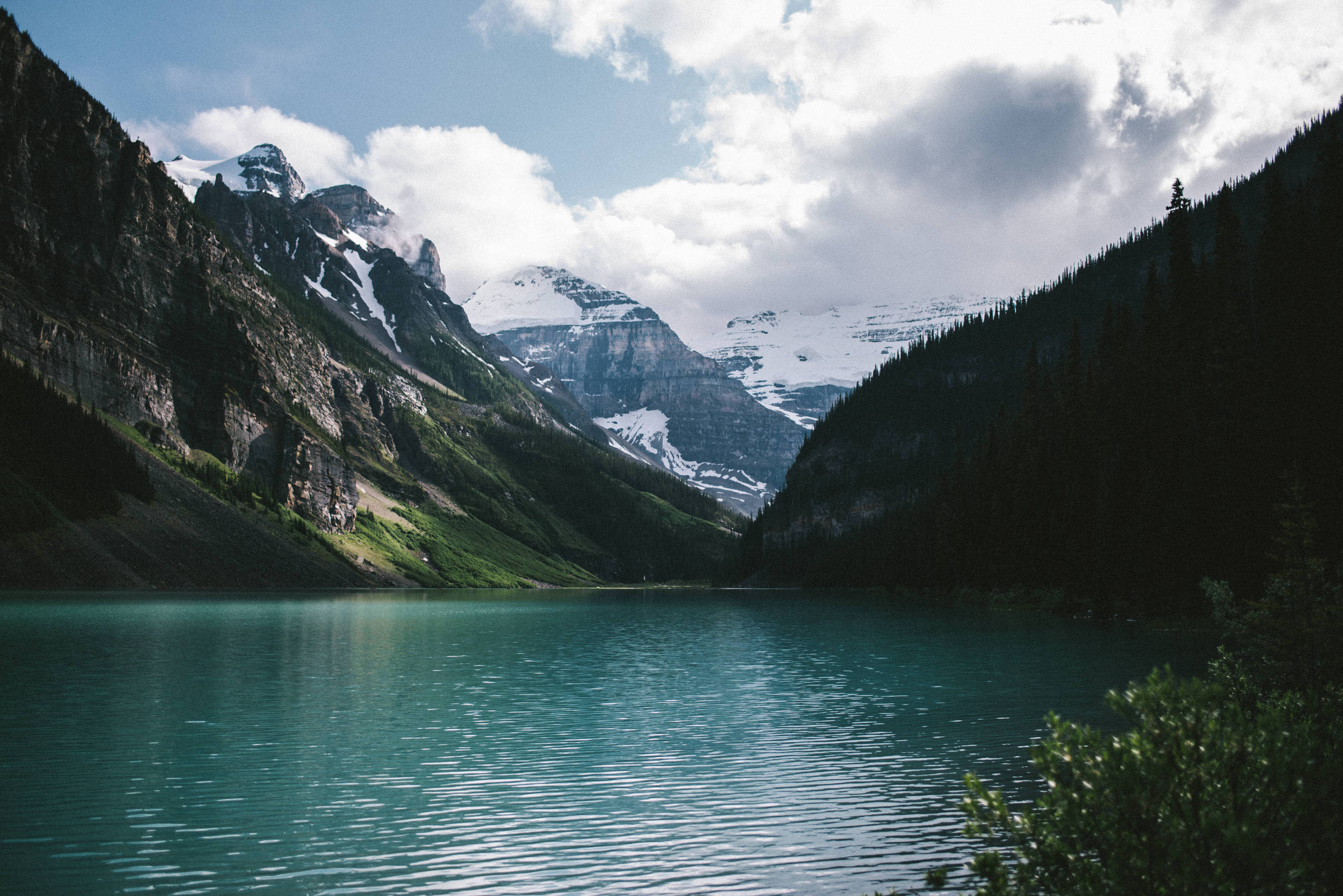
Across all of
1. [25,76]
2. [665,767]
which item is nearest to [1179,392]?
[665,767]

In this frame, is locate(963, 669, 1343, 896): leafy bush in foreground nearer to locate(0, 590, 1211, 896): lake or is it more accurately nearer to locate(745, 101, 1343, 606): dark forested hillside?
locate(0, 590, 1211, 896): lake

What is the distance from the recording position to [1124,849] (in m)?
9.00

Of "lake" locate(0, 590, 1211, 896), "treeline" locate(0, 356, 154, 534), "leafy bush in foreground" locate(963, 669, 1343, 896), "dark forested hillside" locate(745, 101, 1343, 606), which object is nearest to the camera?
"leafy bush in foreground" locate(963, 669, 1343, 896)

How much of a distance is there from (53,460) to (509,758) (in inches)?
5627

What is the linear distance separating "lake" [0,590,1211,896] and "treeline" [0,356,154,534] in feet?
242

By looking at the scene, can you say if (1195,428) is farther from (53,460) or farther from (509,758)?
(53,460)

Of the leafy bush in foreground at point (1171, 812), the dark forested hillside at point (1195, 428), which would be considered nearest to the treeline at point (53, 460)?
the dark forested hillside at point (1195, 428)

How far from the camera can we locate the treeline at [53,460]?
123 m

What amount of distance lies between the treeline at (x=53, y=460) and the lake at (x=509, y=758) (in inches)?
2902

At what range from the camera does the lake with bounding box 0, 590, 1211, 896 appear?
17078 mm

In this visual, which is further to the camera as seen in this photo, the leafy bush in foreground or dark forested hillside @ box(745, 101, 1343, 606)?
dark forested hillside @ box(745, 101, 1343, 606)

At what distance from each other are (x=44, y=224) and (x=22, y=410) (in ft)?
218

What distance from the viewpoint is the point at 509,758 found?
87.9 feet

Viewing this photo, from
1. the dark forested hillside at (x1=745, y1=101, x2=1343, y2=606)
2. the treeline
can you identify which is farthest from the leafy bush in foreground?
the treeline
